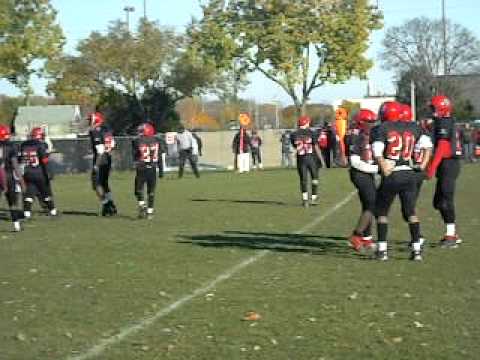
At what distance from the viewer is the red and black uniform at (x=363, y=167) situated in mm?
12719

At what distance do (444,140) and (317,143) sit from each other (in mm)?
7752

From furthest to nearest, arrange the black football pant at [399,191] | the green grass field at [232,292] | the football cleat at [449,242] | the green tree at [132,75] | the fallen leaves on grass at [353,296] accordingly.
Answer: the green tree at [132,75] < the football cleat at [449,242] < the black football pant at [399,191] < the fallen leaves on grass at [353,296] < the green grass field at [232,292]

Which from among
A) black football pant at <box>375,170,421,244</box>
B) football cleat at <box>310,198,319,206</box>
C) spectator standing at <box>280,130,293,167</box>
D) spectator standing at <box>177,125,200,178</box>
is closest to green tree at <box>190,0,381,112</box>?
spectator standing at <box>280,130,293,167</box>

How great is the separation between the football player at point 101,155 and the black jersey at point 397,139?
30.5 feet

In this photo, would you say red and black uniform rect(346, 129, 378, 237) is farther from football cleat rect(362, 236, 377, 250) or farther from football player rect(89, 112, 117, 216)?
football player rect(89, 112, 117, 216)

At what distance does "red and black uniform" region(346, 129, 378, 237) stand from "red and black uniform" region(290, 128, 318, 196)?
6.89 metres

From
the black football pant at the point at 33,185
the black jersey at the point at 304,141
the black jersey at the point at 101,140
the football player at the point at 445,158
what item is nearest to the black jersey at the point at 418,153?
the football player at the point at 445,158

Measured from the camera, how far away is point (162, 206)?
2233cm

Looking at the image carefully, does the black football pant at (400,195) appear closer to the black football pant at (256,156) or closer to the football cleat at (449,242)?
the football cleat at (449,242)

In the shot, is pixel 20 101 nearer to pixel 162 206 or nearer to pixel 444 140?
pixel 162 206

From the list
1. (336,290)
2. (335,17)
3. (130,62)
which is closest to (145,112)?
(130,62)

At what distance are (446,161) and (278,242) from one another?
2.72m

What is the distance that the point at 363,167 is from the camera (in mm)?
12766

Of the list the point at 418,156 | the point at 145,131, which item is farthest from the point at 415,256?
the point at 145,131
